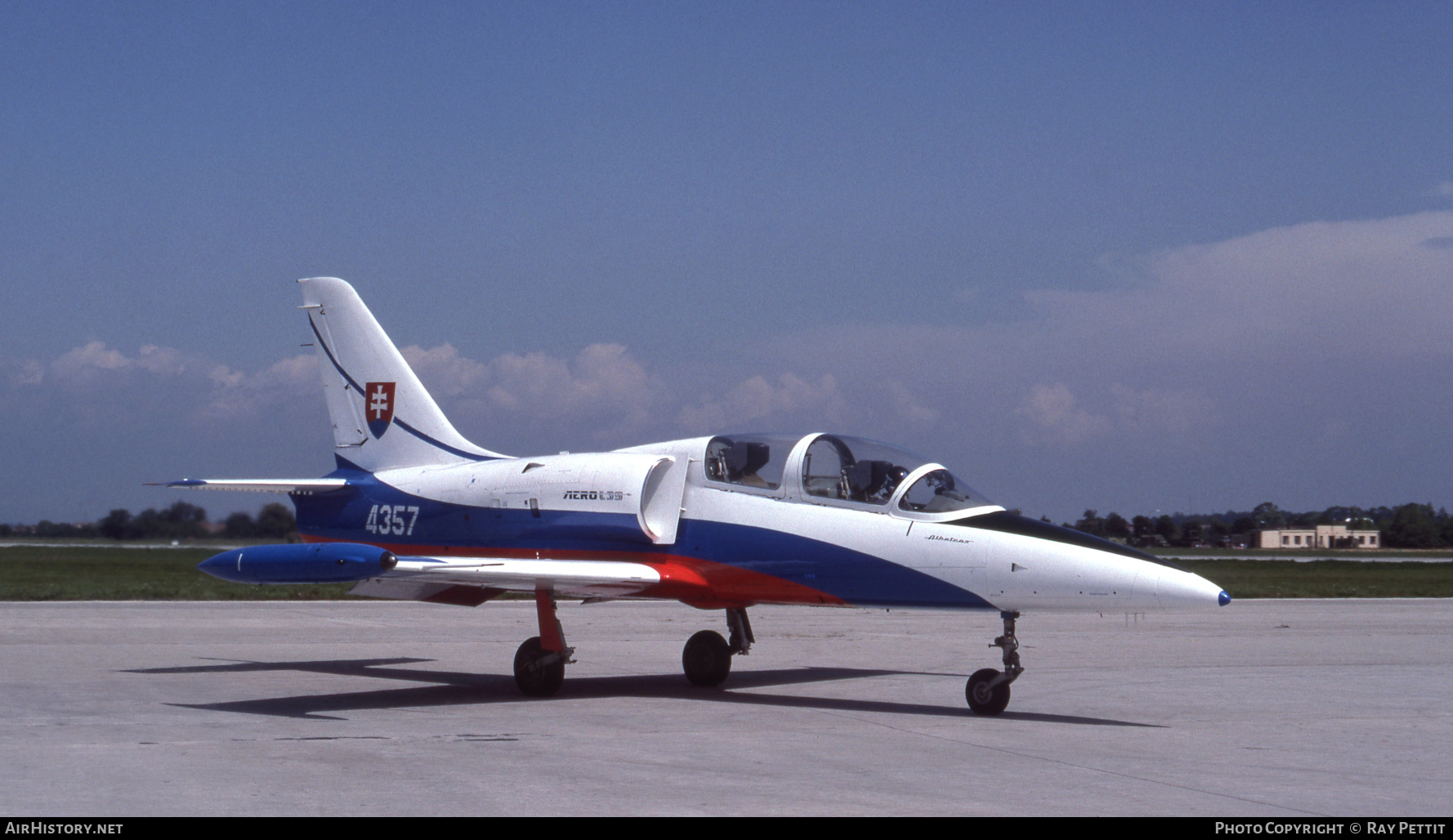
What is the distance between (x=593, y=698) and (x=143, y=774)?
18.7ft

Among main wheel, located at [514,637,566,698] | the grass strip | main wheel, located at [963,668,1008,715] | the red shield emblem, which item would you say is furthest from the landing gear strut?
the grass strip

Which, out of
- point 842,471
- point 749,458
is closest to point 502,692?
point 749,458

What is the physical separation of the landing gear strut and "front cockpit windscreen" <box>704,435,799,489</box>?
6.97ft

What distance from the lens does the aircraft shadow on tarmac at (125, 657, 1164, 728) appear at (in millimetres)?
12523

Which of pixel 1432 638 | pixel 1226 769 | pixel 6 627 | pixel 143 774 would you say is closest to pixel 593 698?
pixel 143 774

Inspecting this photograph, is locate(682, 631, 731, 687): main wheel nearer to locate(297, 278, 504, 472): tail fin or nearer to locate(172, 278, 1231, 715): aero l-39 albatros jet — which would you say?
locate(172, 278, 1231, 715): aero l-39 albatros jet

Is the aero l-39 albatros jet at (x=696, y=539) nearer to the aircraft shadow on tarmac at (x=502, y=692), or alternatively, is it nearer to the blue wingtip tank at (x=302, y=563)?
the blue wingtip tank at (x=302, y=563)

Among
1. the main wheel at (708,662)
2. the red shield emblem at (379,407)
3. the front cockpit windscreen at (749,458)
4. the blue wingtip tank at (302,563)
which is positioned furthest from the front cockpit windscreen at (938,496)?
the red shield emblem at (379,407)

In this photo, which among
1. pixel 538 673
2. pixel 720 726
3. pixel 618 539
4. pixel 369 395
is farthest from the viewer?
pixel 369 395

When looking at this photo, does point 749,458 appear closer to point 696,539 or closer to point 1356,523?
point 696,539

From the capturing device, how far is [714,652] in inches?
585

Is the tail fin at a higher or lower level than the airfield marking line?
higher

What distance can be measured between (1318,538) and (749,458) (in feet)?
365

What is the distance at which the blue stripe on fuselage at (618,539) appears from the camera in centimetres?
1250
